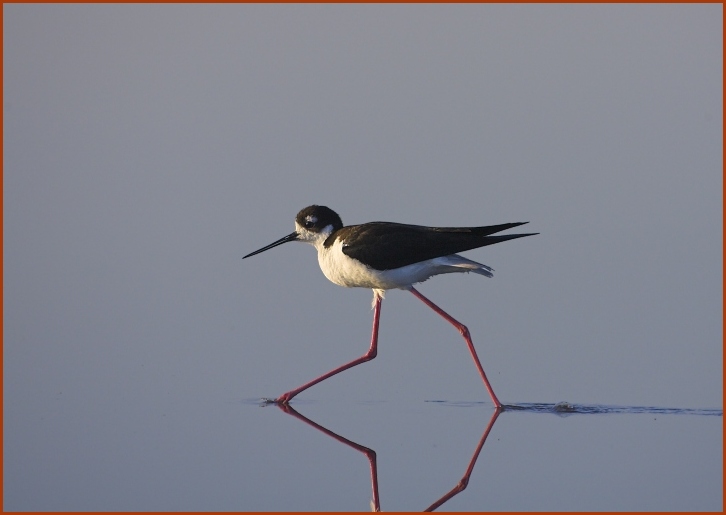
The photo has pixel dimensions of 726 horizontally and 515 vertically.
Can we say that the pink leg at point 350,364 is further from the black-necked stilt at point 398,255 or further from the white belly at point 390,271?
the white belly at point 390,271

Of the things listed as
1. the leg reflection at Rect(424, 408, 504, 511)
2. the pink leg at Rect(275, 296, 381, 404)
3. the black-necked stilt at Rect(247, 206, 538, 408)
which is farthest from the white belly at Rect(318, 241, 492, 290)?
the leg reflection at Rect(424, 408, 504, 511)

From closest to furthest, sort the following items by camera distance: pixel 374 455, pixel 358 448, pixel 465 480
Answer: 1. pixel 465 480
2. pixel 374 455
3. pixel 358 448

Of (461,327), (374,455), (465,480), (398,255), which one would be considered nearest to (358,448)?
(374,455)

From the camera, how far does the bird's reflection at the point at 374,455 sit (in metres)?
5.74

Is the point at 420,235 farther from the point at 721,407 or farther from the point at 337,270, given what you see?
the point at 721,407

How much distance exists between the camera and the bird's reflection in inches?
226

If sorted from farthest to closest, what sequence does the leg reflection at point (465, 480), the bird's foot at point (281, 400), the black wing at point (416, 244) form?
the black wing at point (416, 244), the bird's foot at point (281, 400), the leg reflection at point (465, 480)

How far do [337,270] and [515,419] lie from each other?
1615 millimetres

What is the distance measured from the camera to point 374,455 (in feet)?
21.3

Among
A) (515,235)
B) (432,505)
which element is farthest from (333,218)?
(432,505)

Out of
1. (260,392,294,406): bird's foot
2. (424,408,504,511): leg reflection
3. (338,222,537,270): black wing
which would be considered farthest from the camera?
(338,222,537,270): black wing

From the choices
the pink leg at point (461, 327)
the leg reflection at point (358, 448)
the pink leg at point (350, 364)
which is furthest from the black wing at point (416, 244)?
the leg reflection at point (358, 448)

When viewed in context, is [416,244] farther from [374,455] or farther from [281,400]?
[374,455]

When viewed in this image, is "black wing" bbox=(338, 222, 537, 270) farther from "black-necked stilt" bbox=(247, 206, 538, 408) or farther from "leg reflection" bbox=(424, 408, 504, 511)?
"leg reflection" bbox=(424, 408, 504, 511)
